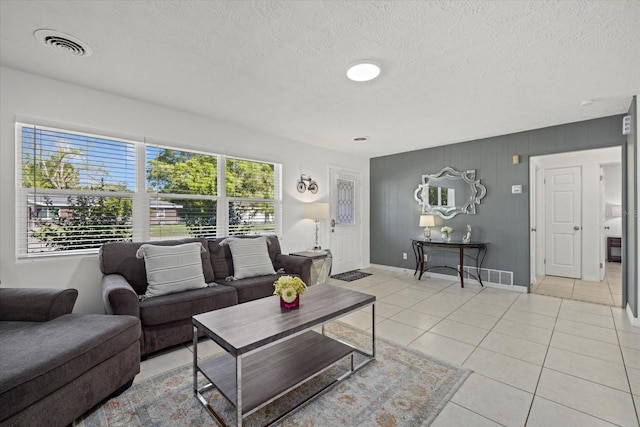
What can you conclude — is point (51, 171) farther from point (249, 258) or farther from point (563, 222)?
point (563, 222)

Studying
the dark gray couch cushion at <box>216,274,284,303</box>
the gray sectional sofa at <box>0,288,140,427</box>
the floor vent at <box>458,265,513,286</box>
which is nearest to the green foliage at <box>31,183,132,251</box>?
the gray sectional sofa at <box>0,288,140,427</box>

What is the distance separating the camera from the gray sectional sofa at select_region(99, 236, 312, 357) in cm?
227

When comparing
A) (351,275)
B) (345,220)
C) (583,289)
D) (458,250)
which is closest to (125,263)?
(351,275)

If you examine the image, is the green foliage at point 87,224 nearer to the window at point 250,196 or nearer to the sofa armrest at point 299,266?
the window at point 250,196

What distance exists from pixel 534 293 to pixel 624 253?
1133 mm

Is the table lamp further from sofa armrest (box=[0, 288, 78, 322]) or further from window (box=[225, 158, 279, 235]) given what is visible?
sofa armrest (box=[0, 288, 78, 322])

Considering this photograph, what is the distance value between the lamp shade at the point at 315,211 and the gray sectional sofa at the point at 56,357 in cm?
296

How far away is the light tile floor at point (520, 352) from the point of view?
173cm

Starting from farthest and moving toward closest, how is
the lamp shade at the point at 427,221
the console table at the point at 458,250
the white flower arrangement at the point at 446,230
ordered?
1. the lamp shade at the point at 427,221
2. the white flower arrangement at the point at 446,230
3. the console table at the point at 458,250

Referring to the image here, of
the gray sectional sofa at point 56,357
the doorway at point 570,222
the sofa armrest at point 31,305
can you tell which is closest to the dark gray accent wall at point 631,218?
the doorway at point 570,222

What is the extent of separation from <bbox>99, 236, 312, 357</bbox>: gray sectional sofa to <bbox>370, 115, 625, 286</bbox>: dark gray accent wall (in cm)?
286

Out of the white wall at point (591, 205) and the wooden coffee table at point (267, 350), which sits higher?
the white wall at point (591, 205)

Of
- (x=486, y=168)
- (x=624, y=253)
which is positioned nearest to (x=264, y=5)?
(x=486, y=168)

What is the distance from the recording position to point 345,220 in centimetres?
575
